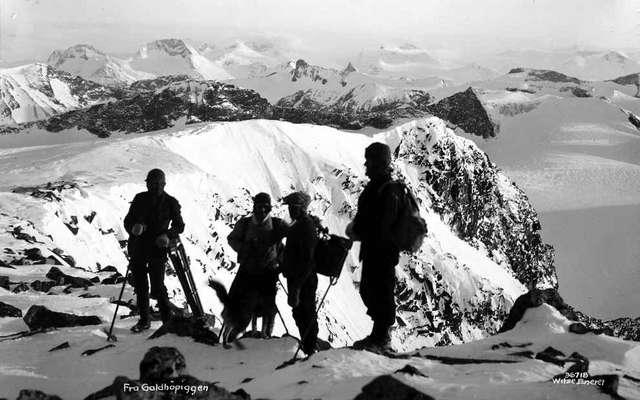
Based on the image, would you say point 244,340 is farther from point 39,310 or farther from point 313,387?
point 39,310

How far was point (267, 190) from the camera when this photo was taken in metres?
61.2

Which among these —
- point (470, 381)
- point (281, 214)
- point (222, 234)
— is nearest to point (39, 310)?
point (470, 381)

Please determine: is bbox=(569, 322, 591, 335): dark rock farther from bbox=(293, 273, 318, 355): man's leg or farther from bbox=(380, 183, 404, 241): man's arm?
bbox=(293, 273, 318, 355): man's leg

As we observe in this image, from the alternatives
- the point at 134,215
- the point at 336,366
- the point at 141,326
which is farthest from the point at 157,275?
the point at 336,366

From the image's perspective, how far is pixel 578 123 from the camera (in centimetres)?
19112

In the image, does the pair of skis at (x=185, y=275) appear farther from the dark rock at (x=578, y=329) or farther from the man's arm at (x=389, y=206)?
the dark rock at (x=578, y=329)

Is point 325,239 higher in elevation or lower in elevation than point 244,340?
higher

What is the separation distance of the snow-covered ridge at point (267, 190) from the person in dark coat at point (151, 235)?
11834 millimetres

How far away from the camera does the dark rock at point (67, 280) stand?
13383 mm

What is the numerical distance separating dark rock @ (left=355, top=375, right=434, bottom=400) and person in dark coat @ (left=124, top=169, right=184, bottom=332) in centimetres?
520

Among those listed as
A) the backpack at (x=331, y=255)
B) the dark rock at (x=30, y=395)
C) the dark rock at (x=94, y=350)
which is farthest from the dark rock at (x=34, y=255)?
the dark rock at (x=30, y=395)

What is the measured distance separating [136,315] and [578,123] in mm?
207614

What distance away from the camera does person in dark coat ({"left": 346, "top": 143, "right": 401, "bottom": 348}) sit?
701 cm

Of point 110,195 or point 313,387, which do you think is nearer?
point 313,387
